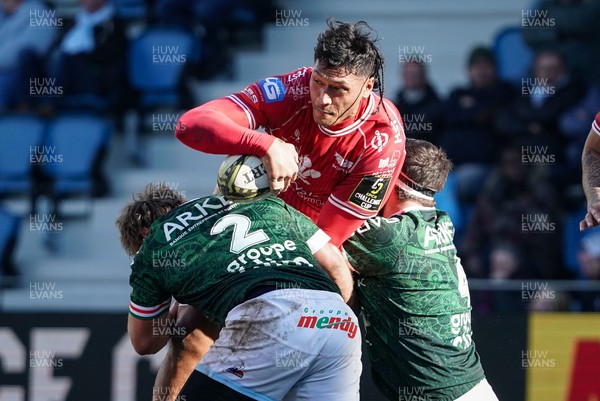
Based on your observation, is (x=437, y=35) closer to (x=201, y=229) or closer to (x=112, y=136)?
(x=112, y=136)

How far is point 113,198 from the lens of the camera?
912 centimetres

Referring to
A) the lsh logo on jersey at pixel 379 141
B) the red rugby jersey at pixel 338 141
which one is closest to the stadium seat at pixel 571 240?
the red rugby jersey at pixel 338 141

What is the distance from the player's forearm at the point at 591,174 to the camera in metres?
4.34

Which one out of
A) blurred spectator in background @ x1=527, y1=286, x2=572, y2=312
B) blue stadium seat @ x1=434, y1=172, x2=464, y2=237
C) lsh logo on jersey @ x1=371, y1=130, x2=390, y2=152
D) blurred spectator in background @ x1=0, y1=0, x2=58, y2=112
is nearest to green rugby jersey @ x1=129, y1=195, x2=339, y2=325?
lsh logo on jersey @ x1=371, y1=130, x2=390, y2=152

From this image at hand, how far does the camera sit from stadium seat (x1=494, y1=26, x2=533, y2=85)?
332 inches

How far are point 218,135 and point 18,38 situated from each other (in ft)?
21.5

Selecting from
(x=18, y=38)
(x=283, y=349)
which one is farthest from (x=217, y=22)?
(x=283, y=349)

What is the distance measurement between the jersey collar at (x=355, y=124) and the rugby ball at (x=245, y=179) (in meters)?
0.64

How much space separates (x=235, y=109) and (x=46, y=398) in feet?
8.84

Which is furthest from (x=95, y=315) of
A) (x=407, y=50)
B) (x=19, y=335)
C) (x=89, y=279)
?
(x=407, y=50)

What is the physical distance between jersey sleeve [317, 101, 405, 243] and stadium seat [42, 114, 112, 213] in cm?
514

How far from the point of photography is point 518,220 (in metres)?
7.54

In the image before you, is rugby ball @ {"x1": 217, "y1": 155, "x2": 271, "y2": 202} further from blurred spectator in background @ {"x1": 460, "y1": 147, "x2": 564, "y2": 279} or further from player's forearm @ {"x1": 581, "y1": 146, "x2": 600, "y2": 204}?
blurred spectator in background @ {"x1": 460, "y1": 147, "x2": 564, "y2": 279}

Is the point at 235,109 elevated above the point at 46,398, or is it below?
above
